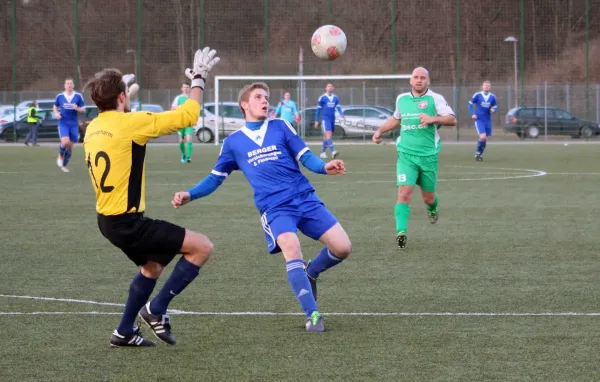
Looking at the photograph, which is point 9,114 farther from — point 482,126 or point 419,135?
point 419,135

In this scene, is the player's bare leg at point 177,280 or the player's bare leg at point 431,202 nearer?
the player's bare leg at point 177,280

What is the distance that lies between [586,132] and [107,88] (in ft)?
123

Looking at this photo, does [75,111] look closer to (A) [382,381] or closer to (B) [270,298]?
(B) [270,298]

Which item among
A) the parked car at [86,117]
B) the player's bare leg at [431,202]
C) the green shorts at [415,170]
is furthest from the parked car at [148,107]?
the green shorts at [415,170]

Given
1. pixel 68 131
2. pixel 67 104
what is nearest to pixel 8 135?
pixel 67 104

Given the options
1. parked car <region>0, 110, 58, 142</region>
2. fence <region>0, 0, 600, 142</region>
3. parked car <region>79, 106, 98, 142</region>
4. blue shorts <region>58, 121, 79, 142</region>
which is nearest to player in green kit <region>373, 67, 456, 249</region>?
blue shorts <region>58, 121, 79, 142</region>

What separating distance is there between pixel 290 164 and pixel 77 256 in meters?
3.88

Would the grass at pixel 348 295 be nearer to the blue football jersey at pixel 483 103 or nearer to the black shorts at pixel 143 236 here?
the black shorts at pixel 143 236

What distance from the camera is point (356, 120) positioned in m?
41.0

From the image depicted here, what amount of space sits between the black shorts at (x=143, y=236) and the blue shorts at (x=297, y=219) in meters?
0.95

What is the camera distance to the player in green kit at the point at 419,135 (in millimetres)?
11000

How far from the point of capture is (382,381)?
5.34 metres

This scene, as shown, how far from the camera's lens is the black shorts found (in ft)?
19.8

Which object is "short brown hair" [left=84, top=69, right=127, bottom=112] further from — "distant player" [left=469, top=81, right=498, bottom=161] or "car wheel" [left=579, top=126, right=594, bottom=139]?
"car wheel" [left=579, top=126, right=594, bottom=139]
